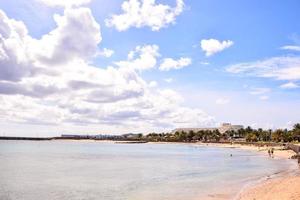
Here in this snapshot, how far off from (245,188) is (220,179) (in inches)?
428

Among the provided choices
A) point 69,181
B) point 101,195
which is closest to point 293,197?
point 101,195

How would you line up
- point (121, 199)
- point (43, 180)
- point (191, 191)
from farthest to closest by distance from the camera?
point (43, 180) < point (191, 191) < point (121, 199)

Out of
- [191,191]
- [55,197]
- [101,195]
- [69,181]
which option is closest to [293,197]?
[191,191]

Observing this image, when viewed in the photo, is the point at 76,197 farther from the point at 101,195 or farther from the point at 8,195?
the point at 8,195

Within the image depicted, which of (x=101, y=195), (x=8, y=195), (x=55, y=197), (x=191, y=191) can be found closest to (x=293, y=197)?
(x=191, y=191)

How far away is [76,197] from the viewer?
125ft

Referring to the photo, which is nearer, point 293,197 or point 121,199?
point 293,197

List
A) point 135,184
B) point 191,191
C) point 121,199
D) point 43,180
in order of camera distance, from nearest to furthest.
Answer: point 121,199 < point 191,191 < point 135,184 < point 43,180

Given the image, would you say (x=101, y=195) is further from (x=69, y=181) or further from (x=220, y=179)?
(x=220, y=179)

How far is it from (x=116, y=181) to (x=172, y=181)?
6.79m

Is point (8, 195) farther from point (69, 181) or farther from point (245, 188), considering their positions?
point (245, 188)

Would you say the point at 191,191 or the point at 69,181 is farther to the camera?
the point at 69,181

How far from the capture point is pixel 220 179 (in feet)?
179

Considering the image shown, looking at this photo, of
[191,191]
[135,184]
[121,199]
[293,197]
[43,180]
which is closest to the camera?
[293,197]
